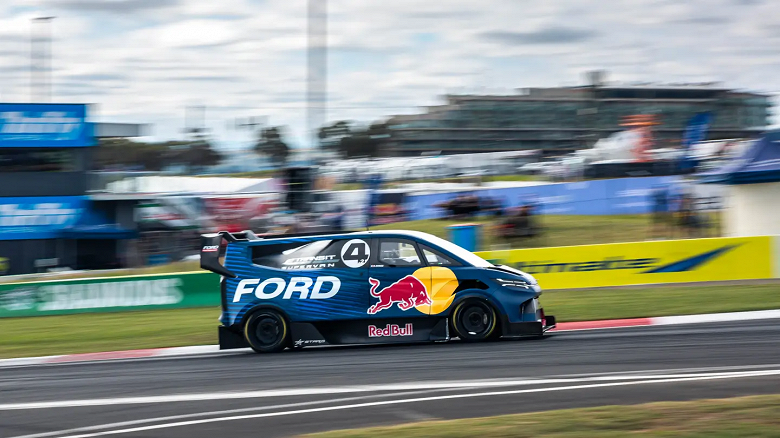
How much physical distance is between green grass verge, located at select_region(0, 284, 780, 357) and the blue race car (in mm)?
2643

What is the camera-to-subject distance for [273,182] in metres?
34.4

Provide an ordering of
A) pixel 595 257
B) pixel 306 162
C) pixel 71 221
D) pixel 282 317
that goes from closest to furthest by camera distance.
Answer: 1. pixel 282 317
2. pixel 595 257
3. pixel 306 162
4. pixel 71 221

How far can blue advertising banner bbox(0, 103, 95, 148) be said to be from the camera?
32.4m

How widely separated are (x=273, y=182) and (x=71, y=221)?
7.69 meters

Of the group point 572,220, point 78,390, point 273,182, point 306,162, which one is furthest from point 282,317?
Answer: point 273,182

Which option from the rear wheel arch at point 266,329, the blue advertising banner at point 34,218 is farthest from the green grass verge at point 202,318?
the blue advertising banner at point 34,218

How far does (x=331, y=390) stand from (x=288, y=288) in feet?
11.0

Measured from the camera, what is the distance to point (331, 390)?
27.3 feet

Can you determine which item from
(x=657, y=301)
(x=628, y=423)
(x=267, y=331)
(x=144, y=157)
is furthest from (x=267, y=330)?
(x=144, y=157)

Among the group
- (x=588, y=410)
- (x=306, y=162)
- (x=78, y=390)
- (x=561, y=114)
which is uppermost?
(x=561, y=114)

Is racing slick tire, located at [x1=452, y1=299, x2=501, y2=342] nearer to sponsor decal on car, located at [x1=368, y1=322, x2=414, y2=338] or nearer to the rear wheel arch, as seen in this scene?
sponsor decal on car, located at [x1=368, y1=322, x2=414, y2=338]

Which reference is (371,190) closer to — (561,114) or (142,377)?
(142,377)

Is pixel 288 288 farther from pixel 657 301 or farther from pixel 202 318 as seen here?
pixel 657 301

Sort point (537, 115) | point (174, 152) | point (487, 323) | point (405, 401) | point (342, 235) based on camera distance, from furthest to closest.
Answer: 1. point (537, 115)
2. point (174, 152)
3. point (342, 235)
4. point (487, 323)
5. point (405, 401)
